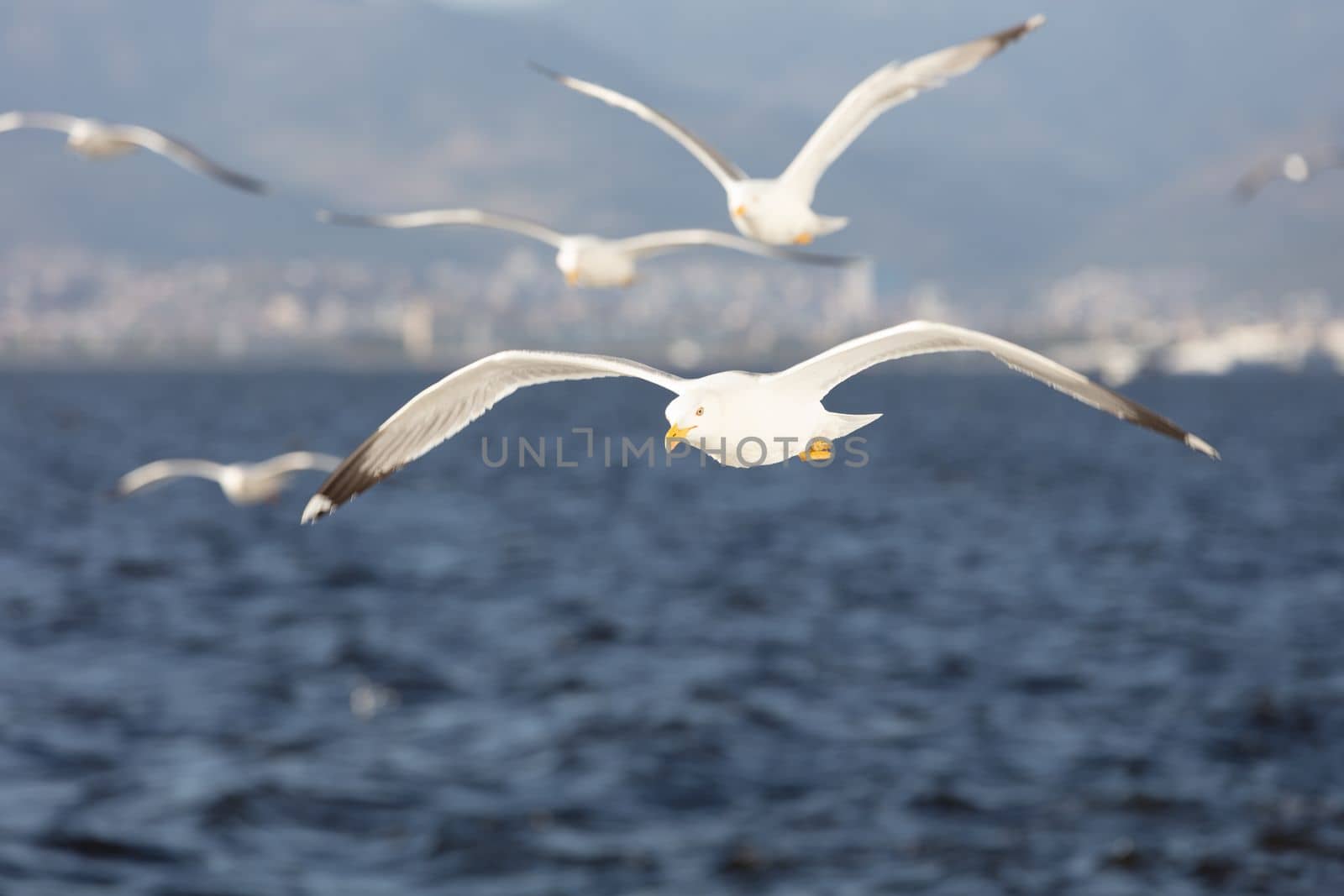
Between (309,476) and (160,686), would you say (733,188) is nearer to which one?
(160,686)

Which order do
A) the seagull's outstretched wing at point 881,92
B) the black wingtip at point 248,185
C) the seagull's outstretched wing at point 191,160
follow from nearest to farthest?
the seagull's outstretched wing at point 881,92, the black wingtip at point 248,185, the seagull's outstretched wing at point 191,160

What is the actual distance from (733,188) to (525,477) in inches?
5321

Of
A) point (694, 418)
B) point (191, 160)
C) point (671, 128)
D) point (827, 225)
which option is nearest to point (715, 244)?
point (827, 225)

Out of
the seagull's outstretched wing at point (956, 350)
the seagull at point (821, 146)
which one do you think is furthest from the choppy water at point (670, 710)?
the seagull's outstretched wing at point (956, 350)

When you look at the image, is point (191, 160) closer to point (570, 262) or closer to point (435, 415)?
point (570, 262)

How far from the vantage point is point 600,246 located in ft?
29.6

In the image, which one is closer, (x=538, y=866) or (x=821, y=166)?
(x=821, y=166)

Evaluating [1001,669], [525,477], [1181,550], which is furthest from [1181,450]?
[1001,669]

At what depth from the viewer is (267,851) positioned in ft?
103

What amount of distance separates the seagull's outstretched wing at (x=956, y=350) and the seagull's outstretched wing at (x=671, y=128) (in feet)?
9.90

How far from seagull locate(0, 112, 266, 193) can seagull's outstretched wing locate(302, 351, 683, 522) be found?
391 cm

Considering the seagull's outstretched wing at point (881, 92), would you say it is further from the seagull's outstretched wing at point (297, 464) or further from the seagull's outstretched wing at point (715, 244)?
the seagull's outstretched wing at point (297, 464)

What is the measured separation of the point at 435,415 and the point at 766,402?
59.3 inches

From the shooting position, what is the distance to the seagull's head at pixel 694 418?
5359 millimetres
